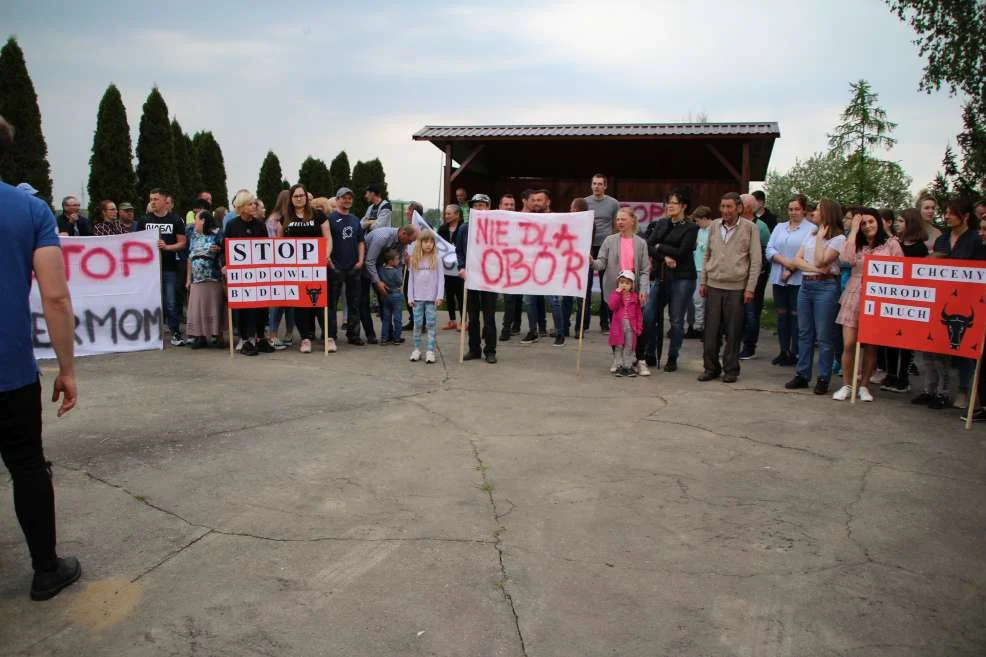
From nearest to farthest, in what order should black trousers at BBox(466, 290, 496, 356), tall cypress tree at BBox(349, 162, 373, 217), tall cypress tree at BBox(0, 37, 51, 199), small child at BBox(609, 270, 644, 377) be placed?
small child at BBox(609, 270, 644, 377) → black trousers at BBox(466, 290, 496, 356) → tall cypress tree at BBox(0, 37, 51, 199) → tall cypress tree at BBox(349, 162, 373, 217)

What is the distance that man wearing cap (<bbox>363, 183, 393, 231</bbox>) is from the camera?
12.1m

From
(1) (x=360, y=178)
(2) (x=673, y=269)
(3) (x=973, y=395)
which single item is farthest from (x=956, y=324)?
(1) (x=360, y=178)

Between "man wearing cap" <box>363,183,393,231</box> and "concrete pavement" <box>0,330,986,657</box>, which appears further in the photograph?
"man wearing cap" <box>363,183,393,231</box>

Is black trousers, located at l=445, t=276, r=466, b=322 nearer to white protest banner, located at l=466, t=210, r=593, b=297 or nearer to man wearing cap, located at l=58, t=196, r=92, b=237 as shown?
white protest banner, located at l=466, t=210, r=593, b=297

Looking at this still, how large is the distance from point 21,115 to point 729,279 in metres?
18.6

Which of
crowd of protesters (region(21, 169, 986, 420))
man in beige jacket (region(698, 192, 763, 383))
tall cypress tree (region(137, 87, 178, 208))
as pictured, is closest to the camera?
crowd of protesters (region(21, 169, 986, 420))

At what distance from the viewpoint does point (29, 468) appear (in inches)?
143

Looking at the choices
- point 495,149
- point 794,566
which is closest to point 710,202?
point 495,149

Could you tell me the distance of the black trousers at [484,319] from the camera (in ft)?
32.2

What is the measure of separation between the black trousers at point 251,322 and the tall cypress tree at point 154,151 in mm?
15568

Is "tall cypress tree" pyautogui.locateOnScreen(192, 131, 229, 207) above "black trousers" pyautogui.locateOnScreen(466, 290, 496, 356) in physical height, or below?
above

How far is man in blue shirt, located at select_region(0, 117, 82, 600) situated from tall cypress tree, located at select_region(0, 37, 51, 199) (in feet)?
60.0

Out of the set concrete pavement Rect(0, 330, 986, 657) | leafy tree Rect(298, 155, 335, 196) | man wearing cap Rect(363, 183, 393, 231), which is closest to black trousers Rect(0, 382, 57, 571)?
concrete pavement Rect(0, 330, 986, 657)

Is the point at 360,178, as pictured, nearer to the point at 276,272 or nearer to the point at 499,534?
the point at 276,272
